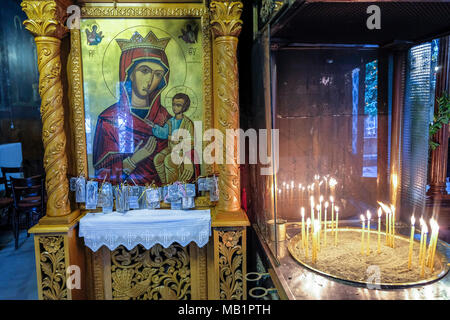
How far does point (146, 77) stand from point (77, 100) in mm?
658

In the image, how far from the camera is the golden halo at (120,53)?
10.4 ft

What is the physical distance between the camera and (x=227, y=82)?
300 cm

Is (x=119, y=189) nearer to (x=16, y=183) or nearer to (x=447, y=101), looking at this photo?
(x=16, y=183)

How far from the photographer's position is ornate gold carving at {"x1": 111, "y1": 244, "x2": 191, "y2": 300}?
10.7ft

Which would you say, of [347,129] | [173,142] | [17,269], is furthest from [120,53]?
[17,269]

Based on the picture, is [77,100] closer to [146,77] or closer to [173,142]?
[146,77]

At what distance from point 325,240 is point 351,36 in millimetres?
1818

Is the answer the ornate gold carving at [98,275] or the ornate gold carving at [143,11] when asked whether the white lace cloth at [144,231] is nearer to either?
the ornate gold carving at [98,275]

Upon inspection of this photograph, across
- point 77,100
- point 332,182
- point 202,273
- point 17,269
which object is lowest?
point 17,269

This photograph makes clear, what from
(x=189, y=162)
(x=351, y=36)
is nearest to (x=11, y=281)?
(x=189, y=162)

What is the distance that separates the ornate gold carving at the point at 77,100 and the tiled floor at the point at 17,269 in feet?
5.76

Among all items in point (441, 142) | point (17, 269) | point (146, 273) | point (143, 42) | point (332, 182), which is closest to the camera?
point (143, 42)

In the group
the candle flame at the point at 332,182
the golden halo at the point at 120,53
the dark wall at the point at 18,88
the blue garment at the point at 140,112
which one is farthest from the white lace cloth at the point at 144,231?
the dark wall at the point at 18,88

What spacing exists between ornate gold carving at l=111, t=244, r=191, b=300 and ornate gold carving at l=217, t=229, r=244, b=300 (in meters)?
0.42
